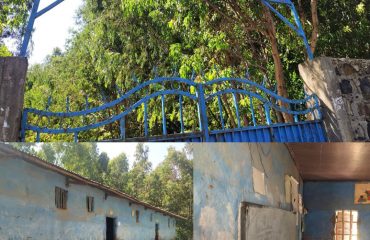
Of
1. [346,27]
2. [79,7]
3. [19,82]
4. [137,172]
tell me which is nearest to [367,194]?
[137,172]

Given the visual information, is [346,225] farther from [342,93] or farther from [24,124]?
[342,93]

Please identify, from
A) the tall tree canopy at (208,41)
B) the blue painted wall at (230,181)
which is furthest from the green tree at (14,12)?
the blue painted wall at (230,181)

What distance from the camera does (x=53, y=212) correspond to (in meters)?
0.85

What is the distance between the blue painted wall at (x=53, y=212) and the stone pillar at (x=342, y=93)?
3195 millimetres

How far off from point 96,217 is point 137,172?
11cm

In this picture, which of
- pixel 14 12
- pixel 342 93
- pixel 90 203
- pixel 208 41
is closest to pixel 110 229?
pixel 90 203

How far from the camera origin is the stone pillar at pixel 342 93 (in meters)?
3.96

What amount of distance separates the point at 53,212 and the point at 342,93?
3.55 metres

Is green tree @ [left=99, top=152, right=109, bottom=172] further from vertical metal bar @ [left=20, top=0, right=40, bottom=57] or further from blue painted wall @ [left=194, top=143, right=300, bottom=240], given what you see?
vertical metal bar @ [left=20, top=0, right=40, bottom=57]

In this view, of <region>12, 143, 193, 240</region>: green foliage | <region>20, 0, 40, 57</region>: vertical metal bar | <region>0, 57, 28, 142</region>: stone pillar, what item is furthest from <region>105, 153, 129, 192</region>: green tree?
<region>20, 0, 40, 57</region>: vertical metal bar

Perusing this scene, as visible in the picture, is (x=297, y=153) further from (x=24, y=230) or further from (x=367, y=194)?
(x=24, y=230)

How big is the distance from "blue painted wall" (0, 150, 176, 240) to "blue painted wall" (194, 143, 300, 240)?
80mm

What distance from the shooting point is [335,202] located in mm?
1085

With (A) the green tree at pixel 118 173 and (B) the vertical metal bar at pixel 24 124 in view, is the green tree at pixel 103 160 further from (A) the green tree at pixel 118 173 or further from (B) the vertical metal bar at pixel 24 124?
(B) the vertical metal bar at pixel 24 124
